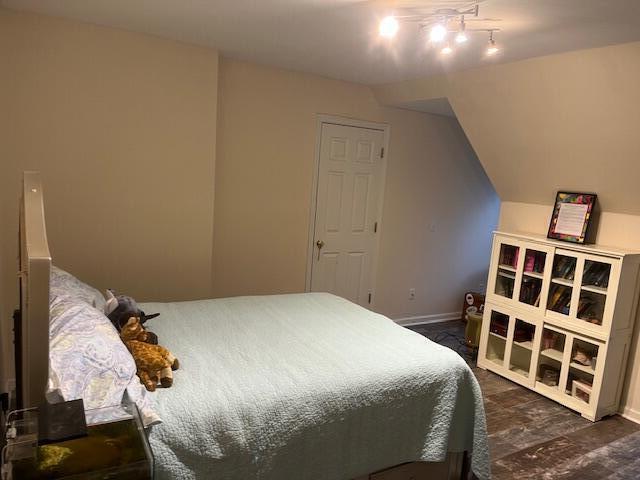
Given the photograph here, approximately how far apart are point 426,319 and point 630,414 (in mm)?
2128

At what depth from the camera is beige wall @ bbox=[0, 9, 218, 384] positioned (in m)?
2.88

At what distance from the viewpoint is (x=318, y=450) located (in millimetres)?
1835

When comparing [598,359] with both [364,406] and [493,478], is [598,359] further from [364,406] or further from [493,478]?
[364,406]

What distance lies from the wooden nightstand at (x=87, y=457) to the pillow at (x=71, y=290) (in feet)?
2.88

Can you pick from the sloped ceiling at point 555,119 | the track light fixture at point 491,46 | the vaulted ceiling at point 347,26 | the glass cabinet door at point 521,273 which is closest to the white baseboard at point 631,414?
the glass cabinet door at point 521,273

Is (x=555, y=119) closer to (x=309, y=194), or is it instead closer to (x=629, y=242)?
(x=629, y=242)

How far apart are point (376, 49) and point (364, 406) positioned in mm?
2276

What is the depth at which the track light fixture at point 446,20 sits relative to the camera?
86.7 inches

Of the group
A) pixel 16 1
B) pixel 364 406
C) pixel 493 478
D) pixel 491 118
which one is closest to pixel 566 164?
pixel 491 118

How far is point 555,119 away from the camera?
10.4 feet

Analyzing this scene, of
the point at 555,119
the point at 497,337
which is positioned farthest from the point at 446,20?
the point at 497,337

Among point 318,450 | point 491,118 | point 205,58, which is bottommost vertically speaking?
point 318,450

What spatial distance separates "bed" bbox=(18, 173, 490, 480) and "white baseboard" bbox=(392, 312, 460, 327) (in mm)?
2295

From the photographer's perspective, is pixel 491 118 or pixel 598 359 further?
pixel 491 118
